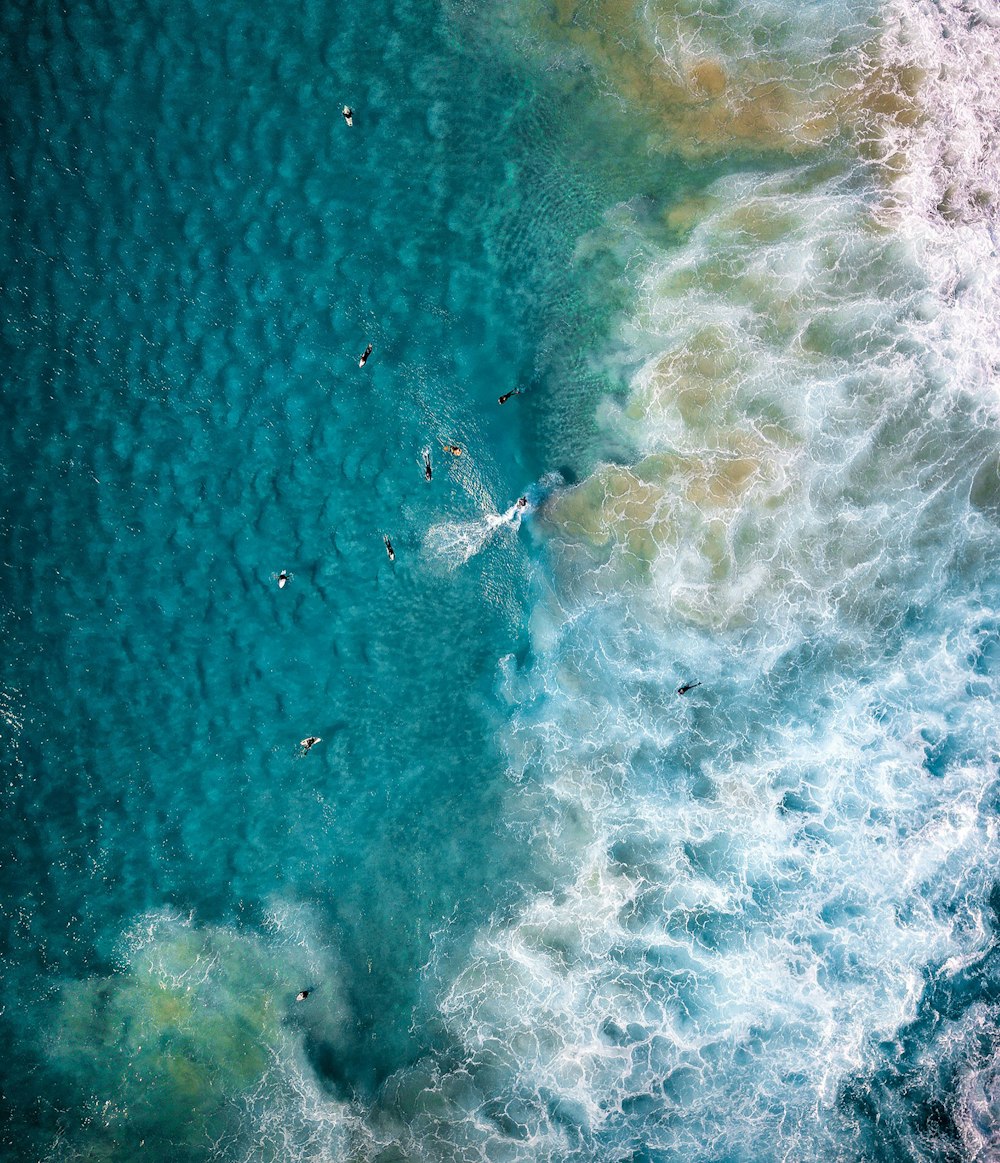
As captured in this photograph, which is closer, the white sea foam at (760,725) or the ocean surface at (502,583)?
the ocean surface at (502,583)

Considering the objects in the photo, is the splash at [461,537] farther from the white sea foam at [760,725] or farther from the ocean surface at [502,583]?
the white sea foam at [760,725]

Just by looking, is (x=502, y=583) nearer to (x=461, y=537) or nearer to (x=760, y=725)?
(x=461, y=537)

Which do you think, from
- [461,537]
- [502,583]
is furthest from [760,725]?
[461,537]

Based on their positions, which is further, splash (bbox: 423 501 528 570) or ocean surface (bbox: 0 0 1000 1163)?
splash (bbox: 423 501 528 570)

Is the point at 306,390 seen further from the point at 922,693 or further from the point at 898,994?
the point at 898,994

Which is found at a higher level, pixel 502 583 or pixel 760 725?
pixel 502 583

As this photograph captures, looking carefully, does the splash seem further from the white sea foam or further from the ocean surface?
the white sea foam

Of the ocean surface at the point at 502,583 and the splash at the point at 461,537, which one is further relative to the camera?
the splash at the point at 461,537

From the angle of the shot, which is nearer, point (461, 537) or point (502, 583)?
point (461, 537)

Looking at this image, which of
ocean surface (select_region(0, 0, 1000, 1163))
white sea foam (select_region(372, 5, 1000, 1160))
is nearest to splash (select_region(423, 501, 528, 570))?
ocean surface (select_region(0, 0, 1000, 1163))

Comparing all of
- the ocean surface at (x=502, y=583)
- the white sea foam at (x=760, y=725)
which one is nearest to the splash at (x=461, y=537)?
the ocean surface at (x=502, y=583)
